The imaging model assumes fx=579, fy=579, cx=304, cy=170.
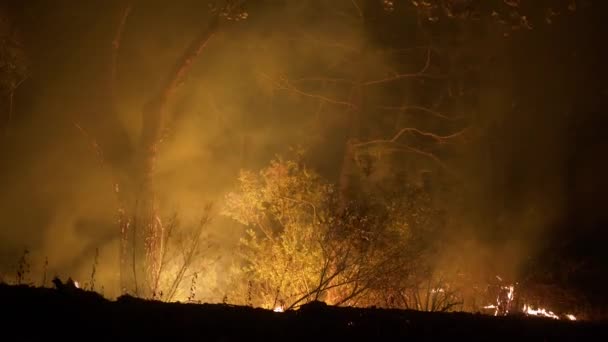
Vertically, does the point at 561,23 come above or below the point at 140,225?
above

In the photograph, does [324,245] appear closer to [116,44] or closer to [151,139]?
[151,139]

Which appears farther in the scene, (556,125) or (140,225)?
(556,125)

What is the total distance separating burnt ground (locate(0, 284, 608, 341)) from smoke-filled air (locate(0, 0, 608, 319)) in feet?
24.1

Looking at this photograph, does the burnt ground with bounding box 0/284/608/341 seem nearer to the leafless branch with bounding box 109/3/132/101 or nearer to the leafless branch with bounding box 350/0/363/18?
the leafless branch with bounding box 350/0/363/18

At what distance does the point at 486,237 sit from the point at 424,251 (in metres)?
6.67

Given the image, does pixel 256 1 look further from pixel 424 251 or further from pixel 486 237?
pixel 486 237

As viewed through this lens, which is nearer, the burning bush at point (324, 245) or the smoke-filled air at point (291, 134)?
the burning bush at point (324, 245)

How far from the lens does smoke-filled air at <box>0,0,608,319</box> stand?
14.7 meters

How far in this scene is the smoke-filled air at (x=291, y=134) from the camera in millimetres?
14711

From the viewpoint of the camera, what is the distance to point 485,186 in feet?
59.8

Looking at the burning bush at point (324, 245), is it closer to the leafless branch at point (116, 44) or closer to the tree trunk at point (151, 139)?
the tree trunk at point (151, 139)

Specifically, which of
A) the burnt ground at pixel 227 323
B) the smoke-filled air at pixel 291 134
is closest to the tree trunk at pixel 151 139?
the smoke-filled air at pixel 291 134

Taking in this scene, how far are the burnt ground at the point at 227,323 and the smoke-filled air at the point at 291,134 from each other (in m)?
7.33

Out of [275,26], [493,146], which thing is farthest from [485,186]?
[275,26]
